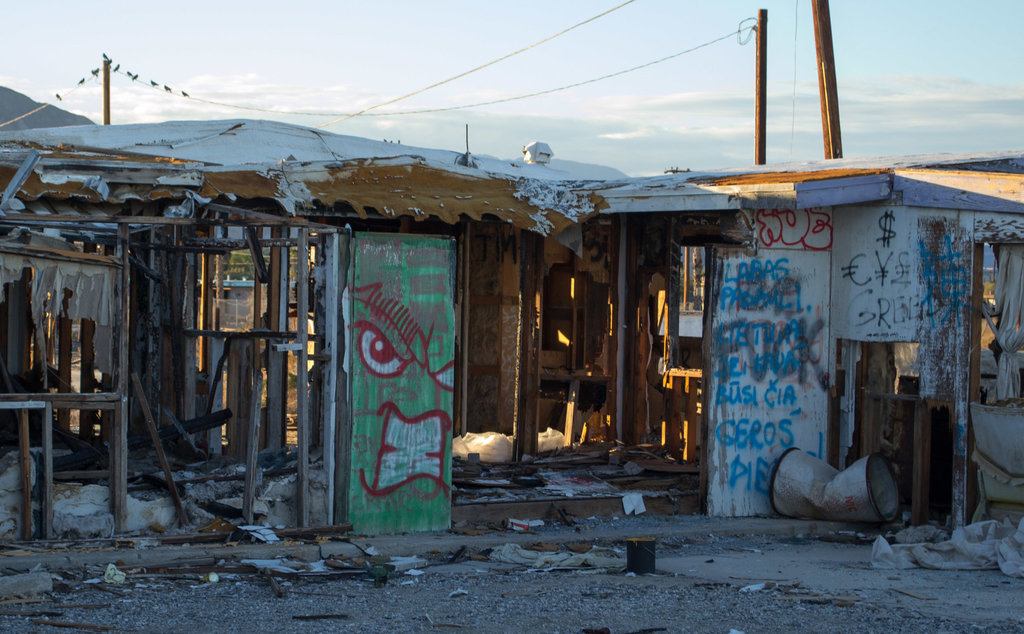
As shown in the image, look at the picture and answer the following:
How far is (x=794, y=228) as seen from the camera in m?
10.9

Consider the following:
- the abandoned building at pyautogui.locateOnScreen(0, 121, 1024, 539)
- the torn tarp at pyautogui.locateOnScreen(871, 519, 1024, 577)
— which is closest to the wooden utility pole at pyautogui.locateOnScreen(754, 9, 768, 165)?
the abandoned building at pyautogui.locateOnScreen(0, 121, 1024, 539)

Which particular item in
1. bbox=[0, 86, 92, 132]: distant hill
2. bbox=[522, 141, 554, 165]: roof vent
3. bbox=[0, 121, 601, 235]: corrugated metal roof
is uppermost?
bbox=[0, 86, 92, 132]: distant hill

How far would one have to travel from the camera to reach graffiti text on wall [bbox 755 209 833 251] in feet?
35.3

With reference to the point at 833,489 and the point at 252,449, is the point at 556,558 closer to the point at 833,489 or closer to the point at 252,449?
the point at 252,449

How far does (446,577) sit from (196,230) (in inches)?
180

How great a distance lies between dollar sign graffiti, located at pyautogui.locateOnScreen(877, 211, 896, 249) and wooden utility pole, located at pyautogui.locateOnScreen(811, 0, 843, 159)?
7156 mm

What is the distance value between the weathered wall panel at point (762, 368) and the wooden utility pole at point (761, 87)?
43.9ft

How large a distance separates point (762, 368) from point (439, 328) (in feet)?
10.7

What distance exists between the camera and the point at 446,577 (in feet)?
27.2

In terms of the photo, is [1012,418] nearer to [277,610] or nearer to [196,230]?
[277,610]

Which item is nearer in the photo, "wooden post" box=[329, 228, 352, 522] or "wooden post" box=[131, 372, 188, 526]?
"wooden post" box=[131, 372, 188, 526]

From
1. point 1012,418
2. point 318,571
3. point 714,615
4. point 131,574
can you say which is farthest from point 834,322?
point 131,574

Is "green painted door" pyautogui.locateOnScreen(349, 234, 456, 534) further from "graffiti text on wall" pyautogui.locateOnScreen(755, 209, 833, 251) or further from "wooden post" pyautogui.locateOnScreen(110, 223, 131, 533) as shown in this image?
"graffiti text on wall" pyautogui.locateOnScreen(755, 209, 833, 251)

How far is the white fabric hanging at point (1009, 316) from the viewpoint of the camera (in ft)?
32.8
